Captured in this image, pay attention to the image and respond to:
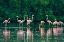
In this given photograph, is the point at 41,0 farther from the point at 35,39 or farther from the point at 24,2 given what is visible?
Answer: the point at 35,39

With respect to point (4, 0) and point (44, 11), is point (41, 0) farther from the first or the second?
point (4, 0)

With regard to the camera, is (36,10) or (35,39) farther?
(36,10)

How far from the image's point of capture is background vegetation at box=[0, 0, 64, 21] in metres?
37.4

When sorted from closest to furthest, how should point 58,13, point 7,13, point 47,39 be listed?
point 47,39 → point 7,13 → point 58,13

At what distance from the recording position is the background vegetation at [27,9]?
37.4 meters

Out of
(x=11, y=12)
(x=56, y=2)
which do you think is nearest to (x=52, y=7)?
(x=56, y=2)

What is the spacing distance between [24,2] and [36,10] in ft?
4.48

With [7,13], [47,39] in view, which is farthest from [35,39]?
[7,13]

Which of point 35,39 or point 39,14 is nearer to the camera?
point 35,39

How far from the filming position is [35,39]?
20.3 metres

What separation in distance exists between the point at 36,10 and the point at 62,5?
2.92m

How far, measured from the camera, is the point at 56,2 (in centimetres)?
3944

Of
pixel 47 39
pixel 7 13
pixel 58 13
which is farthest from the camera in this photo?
pixel 58 13

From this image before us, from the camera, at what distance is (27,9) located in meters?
38.1
